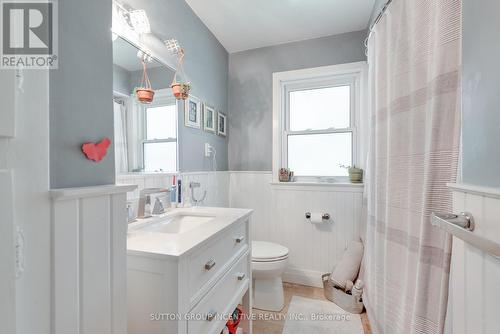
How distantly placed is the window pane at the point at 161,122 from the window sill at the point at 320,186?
115cm

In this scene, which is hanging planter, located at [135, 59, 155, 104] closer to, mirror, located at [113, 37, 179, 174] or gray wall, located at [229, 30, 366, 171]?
mirror, located at [113, 37, 179, 174]

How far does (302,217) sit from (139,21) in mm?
1962

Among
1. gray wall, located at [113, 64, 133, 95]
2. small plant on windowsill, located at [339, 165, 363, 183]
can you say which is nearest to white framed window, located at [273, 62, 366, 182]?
small plant on windowsill, located at [339, 165, 363, 183]

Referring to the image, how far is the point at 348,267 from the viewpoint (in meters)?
1.90

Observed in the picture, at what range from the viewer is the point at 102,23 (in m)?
0.62

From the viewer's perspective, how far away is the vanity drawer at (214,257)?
0.82 m

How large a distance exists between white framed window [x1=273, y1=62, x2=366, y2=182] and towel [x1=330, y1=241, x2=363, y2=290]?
642 mm

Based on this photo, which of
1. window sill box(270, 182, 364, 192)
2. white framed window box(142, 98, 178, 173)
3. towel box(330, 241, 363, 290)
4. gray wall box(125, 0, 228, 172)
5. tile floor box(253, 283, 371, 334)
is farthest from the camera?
window sill box(270, 182, 364, 192)

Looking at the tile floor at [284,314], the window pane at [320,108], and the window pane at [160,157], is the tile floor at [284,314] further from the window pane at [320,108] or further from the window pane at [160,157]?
the window pane at [320,108]

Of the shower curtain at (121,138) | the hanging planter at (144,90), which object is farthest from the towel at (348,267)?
the hanging planter at (144,90)

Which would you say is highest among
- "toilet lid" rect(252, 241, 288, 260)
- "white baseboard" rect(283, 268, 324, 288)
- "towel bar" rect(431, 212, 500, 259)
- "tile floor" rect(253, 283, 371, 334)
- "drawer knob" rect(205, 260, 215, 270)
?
"towel bar" rect(431, 212, 500, 259)

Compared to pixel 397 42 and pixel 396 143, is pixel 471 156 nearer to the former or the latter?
pixel 396 143

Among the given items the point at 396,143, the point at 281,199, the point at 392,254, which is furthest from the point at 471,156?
the point at 281,199

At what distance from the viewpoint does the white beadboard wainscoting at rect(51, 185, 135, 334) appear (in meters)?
0.50
